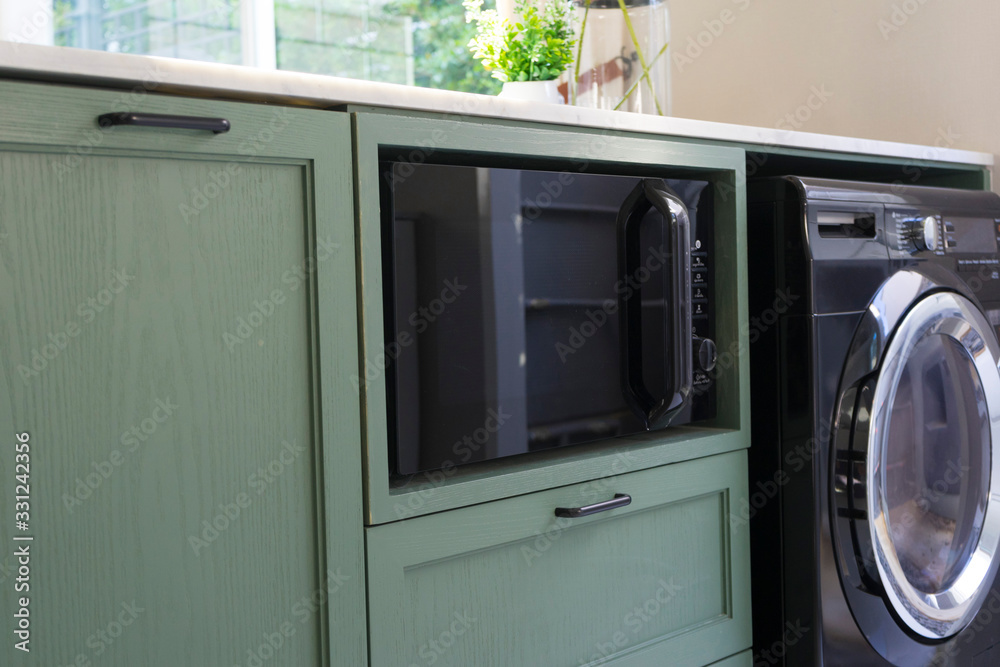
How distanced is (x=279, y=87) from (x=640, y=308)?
52cm

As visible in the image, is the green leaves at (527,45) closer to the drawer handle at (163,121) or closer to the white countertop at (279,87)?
the white countertop at (279,87)

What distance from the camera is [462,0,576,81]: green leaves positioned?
133 cm

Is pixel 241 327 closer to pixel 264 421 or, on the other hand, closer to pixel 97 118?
pixel 264 421

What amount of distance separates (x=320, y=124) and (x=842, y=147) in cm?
88

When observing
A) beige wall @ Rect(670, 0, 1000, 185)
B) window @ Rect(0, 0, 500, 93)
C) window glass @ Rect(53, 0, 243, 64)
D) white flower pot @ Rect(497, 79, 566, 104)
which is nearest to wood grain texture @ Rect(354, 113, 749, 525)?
white flower pot @ Rect(497, 79, 566, 104)

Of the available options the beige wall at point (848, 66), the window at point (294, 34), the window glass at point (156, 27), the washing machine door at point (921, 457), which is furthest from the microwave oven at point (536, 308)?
the window glass at point (156, 27)

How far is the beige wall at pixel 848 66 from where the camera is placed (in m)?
1.67

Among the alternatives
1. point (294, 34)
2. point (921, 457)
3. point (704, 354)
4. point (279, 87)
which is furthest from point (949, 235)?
point (294, 34)

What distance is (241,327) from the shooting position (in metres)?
0.77

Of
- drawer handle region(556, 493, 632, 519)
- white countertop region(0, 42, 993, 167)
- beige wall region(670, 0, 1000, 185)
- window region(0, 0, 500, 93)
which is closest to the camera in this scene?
white countertop region(0, 42, 993, 167)

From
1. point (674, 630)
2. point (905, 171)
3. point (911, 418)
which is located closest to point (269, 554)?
point (674, 630)

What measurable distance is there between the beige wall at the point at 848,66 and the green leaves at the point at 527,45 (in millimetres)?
784

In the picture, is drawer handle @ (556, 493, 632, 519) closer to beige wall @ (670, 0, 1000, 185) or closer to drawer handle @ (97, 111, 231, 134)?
drawer handle @ (97, 111, 231, 134)

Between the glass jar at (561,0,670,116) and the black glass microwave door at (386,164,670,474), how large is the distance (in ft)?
1.51
